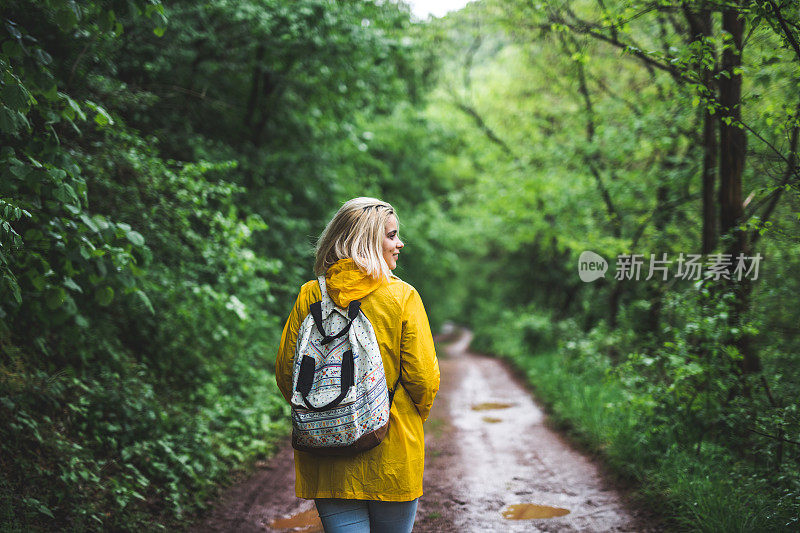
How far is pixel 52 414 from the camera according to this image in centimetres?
396

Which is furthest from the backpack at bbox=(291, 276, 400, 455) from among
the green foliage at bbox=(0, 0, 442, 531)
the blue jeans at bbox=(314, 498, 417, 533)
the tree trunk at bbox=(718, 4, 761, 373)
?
the tree trunk at bbox=(718, 4, 761, 373)

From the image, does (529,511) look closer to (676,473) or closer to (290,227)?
(676,473)

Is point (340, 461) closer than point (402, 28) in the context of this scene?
Yes

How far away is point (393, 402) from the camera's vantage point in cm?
214

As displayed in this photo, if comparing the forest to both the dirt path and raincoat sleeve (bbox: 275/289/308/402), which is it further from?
raincoat sleeve (bbox: 275/289/308/402)

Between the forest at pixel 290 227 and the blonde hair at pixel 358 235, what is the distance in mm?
1531

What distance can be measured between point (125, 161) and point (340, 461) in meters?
3.54

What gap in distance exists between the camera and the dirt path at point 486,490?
158 inches

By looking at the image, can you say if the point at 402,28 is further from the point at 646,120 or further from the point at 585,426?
the point at 585,426

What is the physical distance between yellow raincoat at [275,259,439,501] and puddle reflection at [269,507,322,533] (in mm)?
2058

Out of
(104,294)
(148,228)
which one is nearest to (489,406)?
(148,228)

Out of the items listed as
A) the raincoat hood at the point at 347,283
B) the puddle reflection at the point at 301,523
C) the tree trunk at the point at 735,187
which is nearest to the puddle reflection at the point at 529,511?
the puddle reflection at the point at 301,523

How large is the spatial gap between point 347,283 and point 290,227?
693 centimetres

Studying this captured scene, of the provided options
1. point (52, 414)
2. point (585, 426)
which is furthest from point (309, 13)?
point (585, 426)
